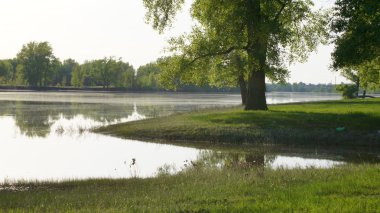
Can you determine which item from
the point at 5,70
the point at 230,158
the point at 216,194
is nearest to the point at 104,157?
the point at 230,158

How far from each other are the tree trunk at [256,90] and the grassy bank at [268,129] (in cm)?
296

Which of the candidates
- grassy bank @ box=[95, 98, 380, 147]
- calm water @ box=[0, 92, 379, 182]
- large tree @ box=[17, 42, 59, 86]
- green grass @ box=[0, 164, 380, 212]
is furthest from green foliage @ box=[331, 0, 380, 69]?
large tree @ box=[17, 42, 59, 86]

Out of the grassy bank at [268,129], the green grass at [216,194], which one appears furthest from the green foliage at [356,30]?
the green grass at [216,194]

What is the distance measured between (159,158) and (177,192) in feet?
41.0

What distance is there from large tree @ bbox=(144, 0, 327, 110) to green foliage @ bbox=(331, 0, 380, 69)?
5.56m

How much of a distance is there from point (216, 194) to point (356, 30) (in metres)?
21.7

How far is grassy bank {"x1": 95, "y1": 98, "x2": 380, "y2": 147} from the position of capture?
30.5 metres

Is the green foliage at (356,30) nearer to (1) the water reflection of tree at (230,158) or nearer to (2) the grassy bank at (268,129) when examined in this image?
(2) the grassy bank at (268,129)

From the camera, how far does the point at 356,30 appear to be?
97.9ft

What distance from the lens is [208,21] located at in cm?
3884

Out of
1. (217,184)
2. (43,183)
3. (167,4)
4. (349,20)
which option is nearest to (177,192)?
(217,184)

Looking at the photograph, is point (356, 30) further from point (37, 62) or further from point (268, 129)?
point (37, 62)

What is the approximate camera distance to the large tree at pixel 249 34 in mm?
36156

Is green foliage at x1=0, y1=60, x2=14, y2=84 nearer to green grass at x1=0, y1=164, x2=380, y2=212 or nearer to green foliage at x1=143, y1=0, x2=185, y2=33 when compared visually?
green foliage at x1=143, y1=0, x2=185, y2=33
